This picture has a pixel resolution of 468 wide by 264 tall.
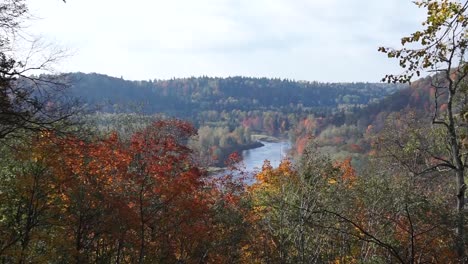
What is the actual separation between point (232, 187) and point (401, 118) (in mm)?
13507

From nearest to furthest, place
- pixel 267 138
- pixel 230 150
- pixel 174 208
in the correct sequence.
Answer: pixel 174 208, pixel 230 150, pixel 267 138

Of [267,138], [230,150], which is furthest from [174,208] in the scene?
[267,138]

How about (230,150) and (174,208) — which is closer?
(174,208)

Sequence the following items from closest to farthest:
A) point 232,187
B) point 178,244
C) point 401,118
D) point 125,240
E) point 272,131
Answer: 1. point 125,240
2. point 178,244
3. point 232,187
4. point 401,118
5. point 272,131

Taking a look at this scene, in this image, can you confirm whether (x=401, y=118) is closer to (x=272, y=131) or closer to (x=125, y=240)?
(x=125, y=240)

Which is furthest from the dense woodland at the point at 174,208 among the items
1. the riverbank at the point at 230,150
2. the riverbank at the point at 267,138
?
the riverbank at the point at 267,138

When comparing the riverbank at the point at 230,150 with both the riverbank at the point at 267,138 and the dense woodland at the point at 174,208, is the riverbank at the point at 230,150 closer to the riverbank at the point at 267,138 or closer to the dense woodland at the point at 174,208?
the riverbank at the point at 267,138

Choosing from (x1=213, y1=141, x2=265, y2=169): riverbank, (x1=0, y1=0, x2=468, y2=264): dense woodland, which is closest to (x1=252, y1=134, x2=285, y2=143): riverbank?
(x1=213, y1=141, x2=265, y2=169): riverbank

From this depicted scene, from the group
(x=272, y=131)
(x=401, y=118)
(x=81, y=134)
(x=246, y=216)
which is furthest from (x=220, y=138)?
(x=81, y=134)

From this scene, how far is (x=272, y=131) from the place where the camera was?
192 metres

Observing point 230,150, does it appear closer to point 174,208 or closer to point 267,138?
point 267,138

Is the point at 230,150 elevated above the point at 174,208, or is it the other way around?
the point at 174,208

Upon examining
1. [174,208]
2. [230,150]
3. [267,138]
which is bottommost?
[267,138]

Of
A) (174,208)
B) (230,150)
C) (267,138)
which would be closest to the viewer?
(174,208)
